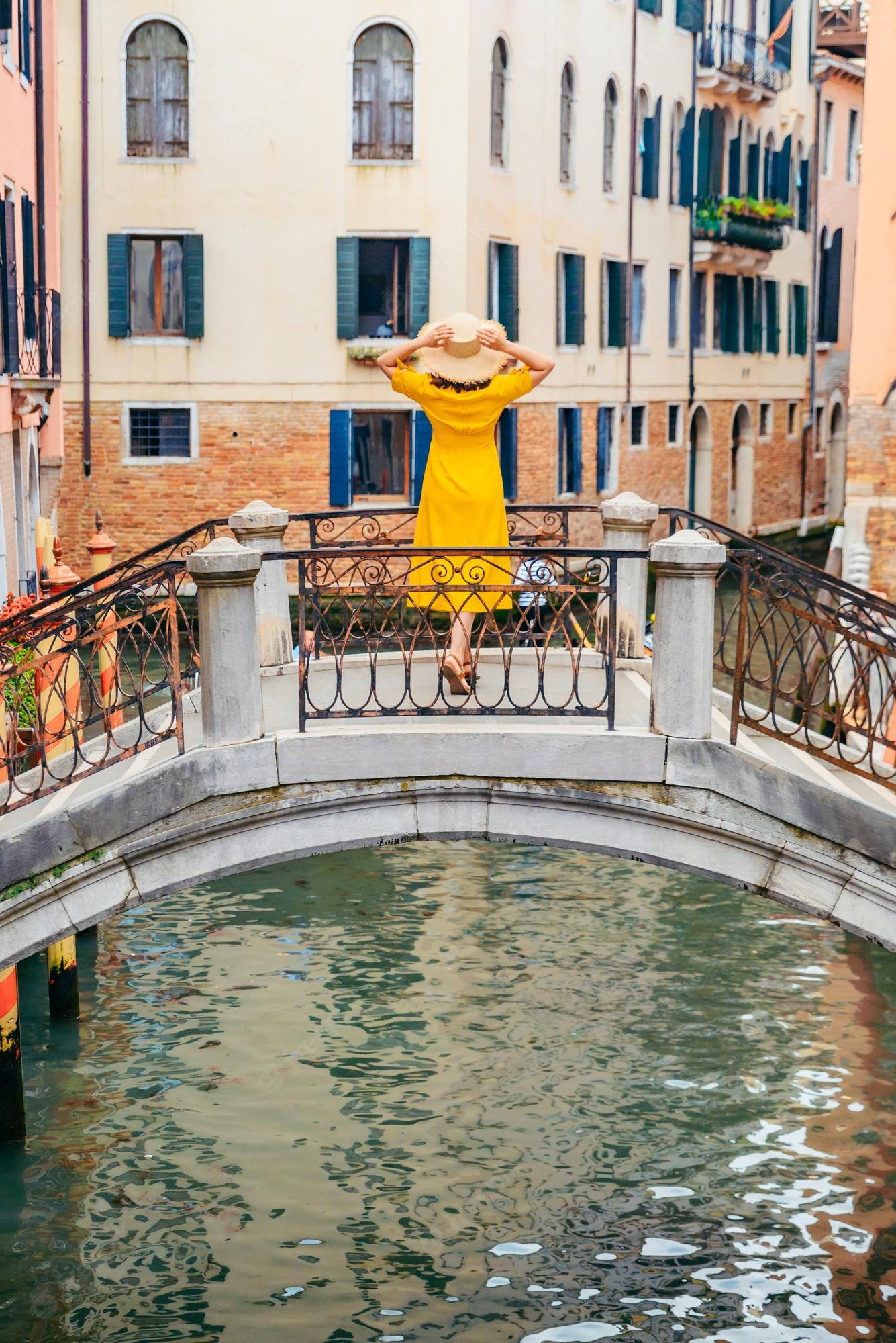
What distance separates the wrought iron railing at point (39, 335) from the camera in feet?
56.5

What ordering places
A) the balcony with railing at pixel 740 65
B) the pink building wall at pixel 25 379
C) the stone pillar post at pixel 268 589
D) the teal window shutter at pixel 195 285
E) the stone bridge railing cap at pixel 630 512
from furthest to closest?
the balcony with railing at pixel 740 65
the teal window shutter at pixel 195 285
the pink building wall at pixel 25 379
the stone bridge railing cap at pixel 630 512
the stone pillar post at pixel 268 589

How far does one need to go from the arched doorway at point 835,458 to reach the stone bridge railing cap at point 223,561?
3610 centimetres

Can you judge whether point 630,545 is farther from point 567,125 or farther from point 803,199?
point 803,199

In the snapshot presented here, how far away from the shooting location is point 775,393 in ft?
127

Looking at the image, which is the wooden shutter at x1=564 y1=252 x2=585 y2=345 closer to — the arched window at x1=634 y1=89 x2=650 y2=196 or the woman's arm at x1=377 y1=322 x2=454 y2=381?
the arched window at x1=634 y1=89 x2=650 y2=196

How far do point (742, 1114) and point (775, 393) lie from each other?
29.2m

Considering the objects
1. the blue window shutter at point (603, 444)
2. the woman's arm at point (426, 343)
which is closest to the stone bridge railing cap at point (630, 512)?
the woman's arm at point (426, 343)

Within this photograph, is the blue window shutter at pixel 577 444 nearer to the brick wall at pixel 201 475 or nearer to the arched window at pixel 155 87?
the brick wall at pixel 201 475

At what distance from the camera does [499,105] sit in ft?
83.9

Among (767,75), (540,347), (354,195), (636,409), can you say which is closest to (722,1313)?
(354,195)

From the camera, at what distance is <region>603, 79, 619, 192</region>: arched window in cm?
2948

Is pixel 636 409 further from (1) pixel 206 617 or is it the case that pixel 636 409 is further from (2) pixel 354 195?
(1) pixel 206 617

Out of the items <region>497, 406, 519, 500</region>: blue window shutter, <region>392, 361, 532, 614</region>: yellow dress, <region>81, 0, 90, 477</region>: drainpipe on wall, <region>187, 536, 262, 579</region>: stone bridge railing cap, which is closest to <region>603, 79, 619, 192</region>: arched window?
<region>497, 406, 519, 500</region>: blue window shutter

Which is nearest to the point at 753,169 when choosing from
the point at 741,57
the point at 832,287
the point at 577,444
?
the point at 741,57
